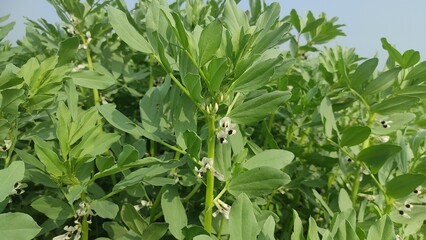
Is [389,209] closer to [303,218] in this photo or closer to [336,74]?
[303,218]

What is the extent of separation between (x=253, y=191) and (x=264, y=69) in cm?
19

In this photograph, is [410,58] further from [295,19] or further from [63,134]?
[63,134]

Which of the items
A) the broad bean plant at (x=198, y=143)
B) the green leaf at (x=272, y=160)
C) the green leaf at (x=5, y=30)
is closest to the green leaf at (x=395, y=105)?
the broad bean plant at (x=198, y=143)

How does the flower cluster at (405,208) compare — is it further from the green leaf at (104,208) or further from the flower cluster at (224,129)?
the green leaf at (104,208)

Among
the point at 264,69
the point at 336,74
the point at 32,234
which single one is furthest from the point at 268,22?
the point at 336,74

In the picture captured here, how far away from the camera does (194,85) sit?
0.64 metres

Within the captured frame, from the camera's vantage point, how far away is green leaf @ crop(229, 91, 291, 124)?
701 mm

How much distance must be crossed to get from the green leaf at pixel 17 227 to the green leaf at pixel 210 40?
32cm

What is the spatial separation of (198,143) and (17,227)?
257mm

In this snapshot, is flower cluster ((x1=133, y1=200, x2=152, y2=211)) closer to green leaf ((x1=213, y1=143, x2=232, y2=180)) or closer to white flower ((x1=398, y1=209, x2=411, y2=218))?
green leaf ((x1=213, y1=143, x2=232, y2=180))

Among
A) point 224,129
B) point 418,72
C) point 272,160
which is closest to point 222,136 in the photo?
point 224,129

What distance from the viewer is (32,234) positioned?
539 mm

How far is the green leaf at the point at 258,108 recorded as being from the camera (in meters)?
0.70

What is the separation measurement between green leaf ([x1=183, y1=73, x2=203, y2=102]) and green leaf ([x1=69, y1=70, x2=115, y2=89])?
0.30 metres
